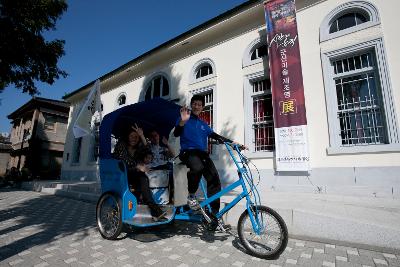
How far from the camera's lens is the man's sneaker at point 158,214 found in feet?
13.0

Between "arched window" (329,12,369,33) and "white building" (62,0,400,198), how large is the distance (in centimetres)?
3

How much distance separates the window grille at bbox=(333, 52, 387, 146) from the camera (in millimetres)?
6551

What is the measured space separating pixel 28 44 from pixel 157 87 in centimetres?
629

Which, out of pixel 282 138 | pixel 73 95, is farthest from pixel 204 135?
pixel 73 95

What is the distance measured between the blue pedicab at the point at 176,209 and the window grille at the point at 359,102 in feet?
15.1

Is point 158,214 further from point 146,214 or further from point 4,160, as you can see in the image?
point 4,160

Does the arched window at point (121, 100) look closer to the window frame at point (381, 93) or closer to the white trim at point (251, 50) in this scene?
the white trim at point (251, 50)

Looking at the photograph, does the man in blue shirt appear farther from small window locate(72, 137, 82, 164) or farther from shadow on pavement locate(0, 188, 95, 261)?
small window locate(72, 137, 82, 164)

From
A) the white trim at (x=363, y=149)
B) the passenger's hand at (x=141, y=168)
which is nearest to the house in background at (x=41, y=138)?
the passenger's hand at (x=141, y=168)

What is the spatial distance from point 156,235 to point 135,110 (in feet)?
7.92

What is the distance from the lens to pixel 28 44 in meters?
11.4

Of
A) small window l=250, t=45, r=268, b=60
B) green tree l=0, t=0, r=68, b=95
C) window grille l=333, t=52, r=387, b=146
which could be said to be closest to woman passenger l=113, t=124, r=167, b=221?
window grille l=333, t=52, r=387, b=146

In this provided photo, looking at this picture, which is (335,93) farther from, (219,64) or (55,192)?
(55,192)

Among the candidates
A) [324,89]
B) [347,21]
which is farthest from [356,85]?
[347,21]
